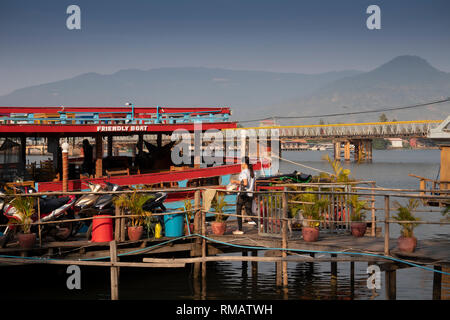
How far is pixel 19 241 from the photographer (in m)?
13.8

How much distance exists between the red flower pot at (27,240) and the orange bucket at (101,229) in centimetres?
145

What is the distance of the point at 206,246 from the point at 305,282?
4.59 m

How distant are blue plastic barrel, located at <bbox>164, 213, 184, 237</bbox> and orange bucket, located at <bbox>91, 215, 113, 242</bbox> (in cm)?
152

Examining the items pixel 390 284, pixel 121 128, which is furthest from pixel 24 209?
pixel 390 284

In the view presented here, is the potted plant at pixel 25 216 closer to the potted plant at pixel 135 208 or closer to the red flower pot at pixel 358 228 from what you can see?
the potted plant at pixel 135 208

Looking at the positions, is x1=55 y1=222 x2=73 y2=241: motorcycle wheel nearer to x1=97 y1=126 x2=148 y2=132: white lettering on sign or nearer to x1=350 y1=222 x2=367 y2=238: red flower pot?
x1=97 y1=126 x2=148 y2=132: white lettering on sign

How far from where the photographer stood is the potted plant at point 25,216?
535 inches

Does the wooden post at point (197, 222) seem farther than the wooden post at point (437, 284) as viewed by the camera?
Yes

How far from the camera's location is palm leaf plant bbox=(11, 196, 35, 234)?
44.5 feet

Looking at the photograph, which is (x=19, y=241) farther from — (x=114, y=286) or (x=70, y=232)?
(x=114, y=286)

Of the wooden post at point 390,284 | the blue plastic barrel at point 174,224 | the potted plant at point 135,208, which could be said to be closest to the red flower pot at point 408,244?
the wooden post at point 390,284

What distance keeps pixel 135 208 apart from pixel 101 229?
1.01 metres
